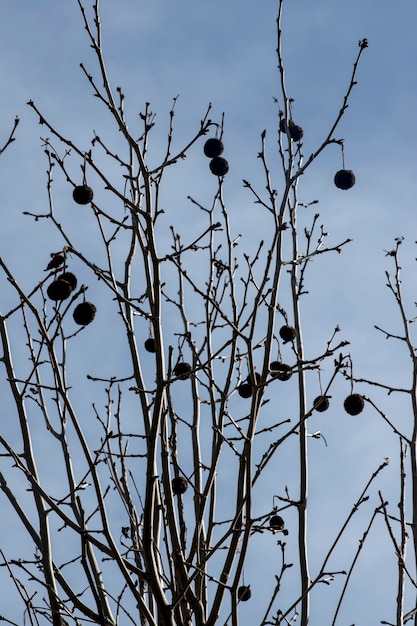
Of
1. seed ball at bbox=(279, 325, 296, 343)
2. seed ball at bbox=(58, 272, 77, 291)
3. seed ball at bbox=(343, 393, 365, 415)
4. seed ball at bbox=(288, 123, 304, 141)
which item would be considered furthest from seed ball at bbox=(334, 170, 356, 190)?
seed ball at bbox=(58, 272, 77, 291)

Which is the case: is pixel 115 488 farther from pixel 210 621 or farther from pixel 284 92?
pixel 284 92

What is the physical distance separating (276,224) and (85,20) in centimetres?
125

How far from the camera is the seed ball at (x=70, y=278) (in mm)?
4125

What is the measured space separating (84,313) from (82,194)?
2.15ft

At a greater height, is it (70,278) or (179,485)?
(70,278)

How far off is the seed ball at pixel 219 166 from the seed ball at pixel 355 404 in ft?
4.93

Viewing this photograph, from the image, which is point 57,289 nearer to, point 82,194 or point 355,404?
point 82,194

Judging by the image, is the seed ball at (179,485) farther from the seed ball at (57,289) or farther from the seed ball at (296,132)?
the seed ball at (296,132)

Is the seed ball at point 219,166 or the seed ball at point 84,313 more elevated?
the seed ball at point 219,166

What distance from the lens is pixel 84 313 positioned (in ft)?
14.2

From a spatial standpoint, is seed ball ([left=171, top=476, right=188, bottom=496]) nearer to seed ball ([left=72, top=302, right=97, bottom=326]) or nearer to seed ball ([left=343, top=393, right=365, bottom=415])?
seed ball ([left=72, top=302, right=97, bottom=326])

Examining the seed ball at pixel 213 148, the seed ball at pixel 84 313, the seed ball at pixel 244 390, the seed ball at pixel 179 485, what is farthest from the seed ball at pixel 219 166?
the seed ball at pixel 179 485

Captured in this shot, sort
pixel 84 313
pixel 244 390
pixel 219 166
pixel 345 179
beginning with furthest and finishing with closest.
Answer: pixel 345 179
pixel 219 166
pixel 244 390
pixel 84 313

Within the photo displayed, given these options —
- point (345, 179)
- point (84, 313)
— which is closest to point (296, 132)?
point (345, 179)
